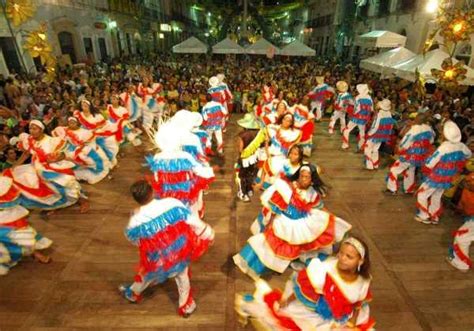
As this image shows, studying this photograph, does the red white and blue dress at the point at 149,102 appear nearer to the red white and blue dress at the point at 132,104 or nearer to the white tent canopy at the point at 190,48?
the red white and blue dress at the point at 132,104

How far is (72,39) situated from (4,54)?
5802mm

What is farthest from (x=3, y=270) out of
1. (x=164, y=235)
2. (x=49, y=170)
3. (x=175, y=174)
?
(x=164, y=235)

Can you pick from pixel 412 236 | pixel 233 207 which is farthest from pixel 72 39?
pixel 412 236

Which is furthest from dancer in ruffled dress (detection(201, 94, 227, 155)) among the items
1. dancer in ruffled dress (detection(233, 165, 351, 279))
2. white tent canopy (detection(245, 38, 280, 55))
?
white tent canopy (detection(245, 38, 280, 55))

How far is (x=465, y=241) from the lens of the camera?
3936 millimetres

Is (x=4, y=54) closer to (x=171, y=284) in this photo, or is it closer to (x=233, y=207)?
(x=233, y=207)

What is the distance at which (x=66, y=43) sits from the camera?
16.3m

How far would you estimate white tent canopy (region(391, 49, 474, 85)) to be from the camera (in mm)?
7688

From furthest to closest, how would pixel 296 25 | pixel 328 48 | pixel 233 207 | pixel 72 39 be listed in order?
pixel 296 25
pixel 328 48
pixel 72 39
pixel 233 207

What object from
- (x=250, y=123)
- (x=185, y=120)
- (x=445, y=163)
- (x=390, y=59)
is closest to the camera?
(x=185, y=120)

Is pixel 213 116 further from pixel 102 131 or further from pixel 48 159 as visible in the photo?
pixel 48 159

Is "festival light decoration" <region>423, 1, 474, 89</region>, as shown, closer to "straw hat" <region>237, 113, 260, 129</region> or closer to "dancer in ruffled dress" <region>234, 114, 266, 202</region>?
"straw hat" <region>237, 113, 260, 129</region>

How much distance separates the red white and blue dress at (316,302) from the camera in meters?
2.15

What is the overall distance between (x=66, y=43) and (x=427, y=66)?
57.1ft
